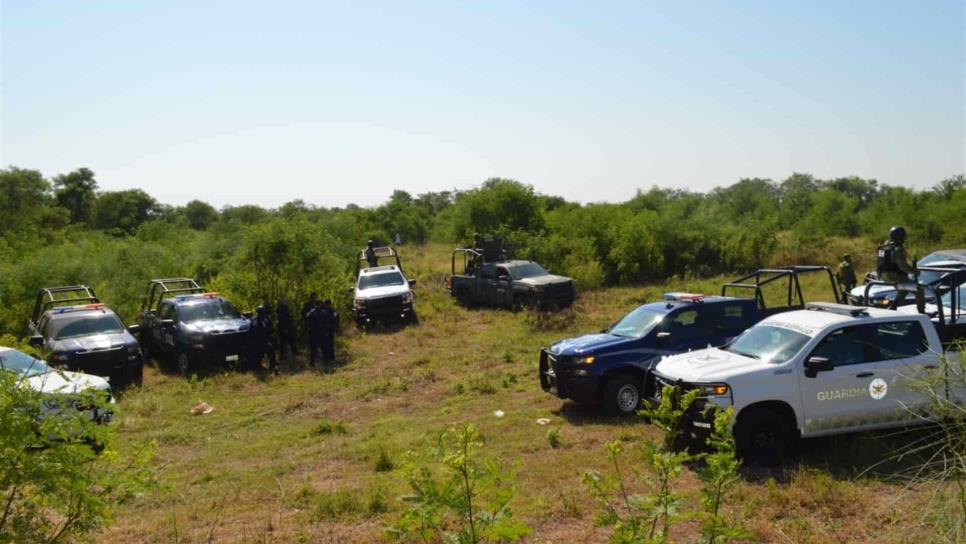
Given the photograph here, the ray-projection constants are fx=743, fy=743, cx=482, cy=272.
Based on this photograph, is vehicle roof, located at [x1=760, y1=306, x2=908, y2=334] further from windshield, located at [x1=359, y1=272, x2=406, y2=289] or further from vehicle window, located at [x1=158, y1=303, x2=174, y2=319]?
windshield, located at [x1=359, y1=272, x2=406, y2=289]

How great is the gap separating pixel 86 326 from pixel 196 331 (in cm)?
198

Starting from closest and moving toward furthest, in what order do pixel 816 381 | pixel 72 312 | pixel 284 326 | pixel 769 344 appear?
pixel 816 381 < pixel 769 344 < pixel 72 312 < pixel 284 326

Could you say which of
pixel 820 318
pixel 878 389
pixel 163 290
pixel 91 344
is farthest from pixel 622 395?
pixel 163 290

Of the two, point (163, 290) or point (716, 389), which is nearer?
point (716, 389)

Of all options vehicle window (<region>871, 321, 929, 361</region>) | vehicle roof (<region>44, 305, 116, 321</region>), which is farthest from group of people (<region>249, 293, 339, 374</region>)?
vehicle window (<region>871, 321, 929, 361</region>)

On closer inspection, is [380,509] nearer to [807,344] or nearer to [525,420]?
[525,420]

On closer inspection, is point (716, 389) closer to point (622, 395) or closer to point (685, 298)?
point (622, 395)

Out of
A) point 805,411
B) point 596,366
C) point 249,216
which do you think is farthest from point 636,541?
point 249,216

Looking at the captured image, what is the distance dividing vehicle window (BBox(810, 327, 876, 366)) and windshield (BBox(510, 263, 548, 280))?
13.9m

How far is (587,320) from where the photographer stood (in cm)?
1914

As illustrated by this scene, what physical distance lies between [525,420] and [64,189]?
48.2m

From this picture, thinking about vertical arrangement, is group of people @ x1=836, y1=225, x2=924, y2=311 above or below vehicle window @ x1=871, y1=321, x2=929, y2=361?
above

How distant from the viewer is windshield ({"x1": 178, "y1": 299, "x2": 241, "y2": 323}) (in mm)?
15766

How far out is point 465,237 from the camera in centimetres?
3406
